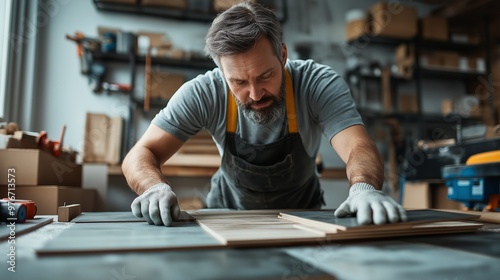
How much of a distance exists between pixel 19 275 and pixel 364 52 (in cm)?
405

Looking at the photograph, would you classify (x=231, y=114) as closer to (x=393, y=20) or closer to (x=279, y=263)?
(x=279, y=263)

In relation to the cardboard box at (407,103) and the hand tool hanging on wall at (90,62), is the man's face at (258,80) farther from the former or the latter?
the cardboard box at (407,103)

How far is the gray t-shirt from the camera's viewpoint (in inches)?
56.6

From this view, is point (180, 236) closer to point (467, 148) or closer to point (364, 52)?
point (467, 148)

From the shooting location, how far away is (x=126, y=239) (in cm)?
70

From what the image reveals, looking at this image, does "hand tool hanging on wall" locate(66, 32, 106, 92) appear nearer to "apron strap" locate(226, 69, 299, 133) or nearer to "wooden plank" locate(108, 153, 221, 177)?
"wooden plank" locate(108, 153, 221, 177)

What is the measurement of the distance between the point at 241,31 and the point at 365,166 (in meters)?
0.59

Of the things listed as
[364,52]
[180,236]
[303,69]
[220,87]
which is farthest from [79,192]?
[364,52]

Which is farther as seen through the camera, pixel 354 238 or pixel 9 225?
pixel 9 225

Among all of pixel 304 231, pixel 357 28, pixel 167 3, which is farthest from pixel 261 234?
pixel 357 28

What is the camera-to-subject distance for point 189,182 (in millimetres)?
3398

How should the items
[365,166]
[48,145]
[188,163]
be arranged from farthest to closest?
[188,163] → [48,145] → [365,166]

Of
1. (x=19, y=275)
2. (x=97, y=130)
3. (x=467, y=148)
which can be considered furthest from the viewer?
(x=97, y=130)

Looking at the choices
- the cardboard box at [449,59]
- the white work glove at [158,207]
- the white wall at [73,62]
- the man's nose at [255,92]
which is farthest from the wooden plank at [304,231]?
the cardboard box at [449,59]
